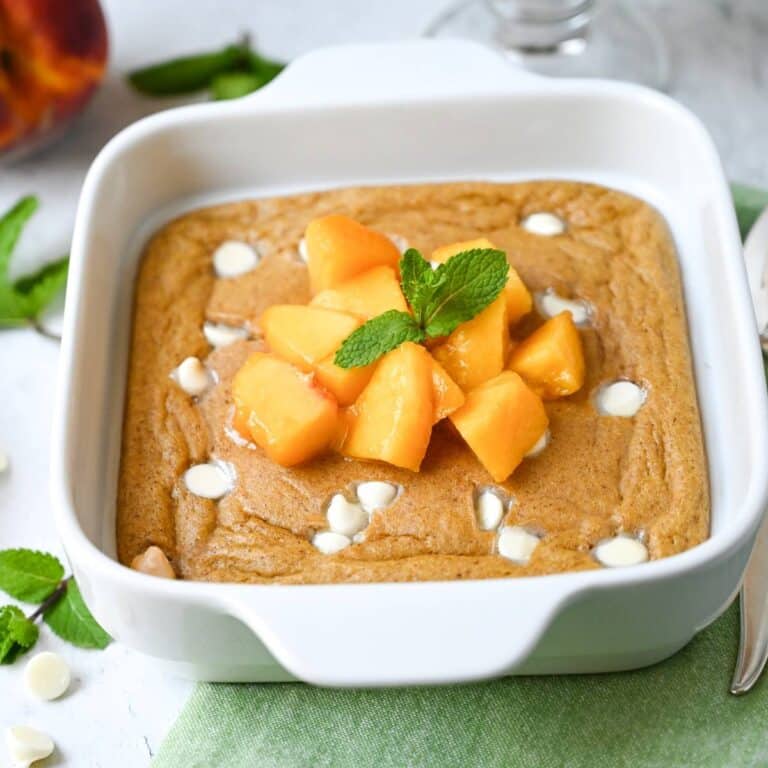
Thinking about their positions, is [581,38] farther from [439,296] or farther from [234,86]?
[439,296]

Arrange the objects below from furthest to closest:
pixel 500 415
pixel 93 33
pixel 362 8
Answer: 1. pixel 362 8
2. pixel 93 33
3. pixel 500 415

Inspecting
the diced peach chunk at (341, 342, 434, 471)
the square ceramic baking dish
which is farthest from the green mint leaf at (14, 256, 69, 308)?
the diced peach chunk at (341, 342, 434, 471)

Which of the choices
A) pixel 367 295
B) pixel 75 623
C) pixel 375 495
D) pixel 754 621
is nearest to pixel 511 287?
pixel 367 295

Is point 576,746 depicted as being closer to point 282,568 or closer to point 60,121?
point 282,568

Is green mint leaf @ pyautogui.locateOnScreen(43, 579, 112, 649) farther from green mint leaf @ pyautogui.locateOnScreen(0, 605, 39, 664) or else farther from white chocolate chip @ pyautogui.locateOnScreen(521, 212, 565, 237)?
white chocolate chip @ pyautogui.locateOnScreen(521, 212, 565, 237)

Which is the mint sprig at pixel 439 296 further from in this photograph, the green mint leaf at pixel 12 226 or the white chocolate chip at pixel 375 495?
the green mint leaf at pixel 12 226

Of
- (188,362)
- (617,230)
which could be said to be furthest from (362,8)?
(188,362)

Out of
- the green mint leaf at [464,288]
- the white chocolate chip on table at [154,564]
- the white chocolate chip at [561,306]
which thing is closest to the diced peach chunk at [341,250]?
the green mint leaf at [464,288]
